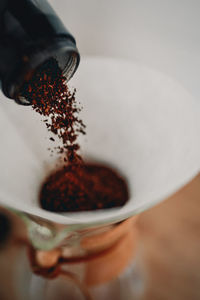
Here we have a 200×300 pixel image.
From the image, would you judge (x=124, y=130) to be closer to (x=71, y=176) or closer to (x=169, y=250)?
(x=71, y=176)

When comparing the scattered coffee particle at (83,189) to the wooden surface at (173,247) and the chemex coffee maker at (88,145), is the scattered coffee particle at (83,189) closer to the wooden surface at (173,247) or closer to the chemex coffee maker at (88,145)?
the chemex coffee maker at (88,145)

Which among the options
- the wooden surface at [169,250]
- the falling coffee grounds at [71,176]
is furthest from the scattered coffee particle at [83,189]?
the wooden surface at [169,250]

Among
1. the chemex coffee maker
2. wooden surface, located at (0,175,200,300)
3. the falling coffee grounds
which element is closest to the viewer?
the chemex coffee maker

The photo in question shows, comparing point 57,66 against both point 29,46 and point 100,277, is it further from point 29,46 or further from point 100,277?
point 100,277

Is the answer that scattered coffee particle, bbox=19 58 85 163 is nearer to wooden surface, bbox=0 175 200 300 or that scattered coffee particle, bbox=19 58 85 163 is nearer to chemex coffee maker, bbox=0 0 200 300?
chemex coffee maker, bbox=0 0 200 300

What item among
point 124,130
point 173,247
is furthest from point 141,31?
point 173,247

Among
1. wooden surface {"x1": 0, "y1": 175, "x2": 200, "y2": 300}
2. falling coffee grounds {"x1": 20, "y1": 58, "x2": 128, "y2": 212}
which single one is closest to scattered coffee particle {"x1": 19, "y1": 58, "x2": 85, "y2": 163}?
falling coffee grounds {"x1": 20, "y1": 58, "x2": 128, "y2": 212}
